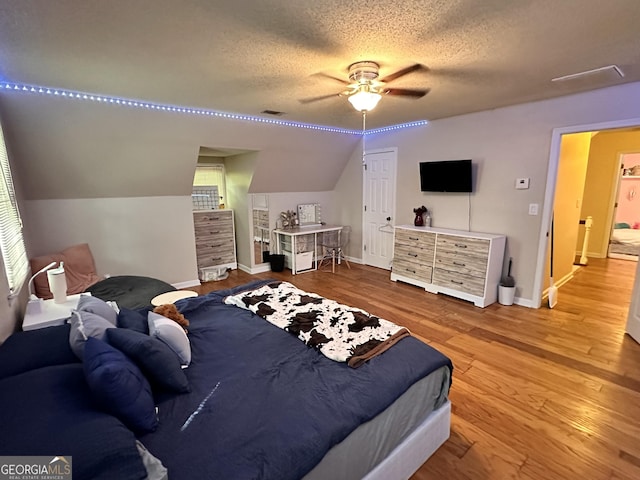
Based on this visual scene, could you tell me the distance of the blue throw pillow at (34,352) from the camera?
1337 mm

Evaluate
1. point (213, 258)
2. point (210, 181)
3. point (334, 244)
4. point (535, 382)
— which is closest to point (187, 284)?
point (213, 258)

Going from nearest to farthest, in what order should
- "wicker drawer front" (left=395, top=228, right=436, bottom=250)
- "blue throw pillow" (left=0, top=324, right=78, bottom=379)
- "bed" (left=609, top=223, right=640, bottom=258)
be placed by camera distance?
"blue throw pillow" (left=0, top=324, right=78, bottom=379), "wicker drawer front" (left=395, top=228, right=436, bottom=250), "bed" (left=609, top=223, right=640, bottom=258)

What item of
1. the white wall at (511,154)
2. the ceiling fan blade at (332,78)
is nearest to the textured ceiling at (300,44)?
the ceiling fan blade at (332,78)

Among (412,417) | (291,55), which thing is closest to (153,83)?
(291,55)

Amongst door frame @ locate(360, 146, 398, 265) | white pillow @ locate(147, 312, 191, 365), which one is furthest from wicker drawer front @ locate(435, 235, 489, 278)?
white pillow @ locate(147, 312, 191, 365)

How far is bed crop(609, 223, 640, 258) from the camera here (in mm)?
6215

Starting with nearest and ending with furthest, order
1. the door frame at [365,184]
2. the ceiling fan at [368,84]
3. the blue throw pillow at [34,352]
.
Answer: the blue throw pillow at [34,352] < the ceiling fan at [368,84] < the door frame at [365,184]

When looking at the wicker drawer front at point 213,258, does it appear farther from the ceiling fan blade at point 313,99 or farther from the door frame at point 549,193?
the door frame at point 549,193

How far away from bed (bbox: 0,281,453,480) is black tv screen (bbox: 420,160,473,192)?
300cm

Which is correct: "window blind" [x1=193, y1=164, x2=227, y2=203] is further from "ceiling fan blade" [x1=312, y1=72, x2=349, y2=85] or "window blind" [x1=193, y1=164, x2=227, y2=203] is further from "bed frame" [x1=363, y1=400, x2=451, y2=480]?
"bed frame" [x1=363, y1=400, x2=451, y2=480]

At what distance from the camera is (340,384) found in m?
1.54

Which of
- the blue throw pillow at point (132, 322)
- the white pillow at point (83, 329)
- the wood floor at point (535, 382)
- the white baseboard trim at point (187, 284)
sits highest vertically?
the white pillow at point (83, 329)

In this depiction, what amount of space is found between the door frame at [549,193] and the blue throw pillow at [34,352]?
14.5 feet

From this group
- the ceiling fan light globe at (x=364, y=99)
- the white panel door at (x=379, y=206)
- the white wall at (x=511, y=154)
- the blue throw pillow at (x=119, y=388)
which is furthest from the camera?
the white panel door at (x=379, y=206)
